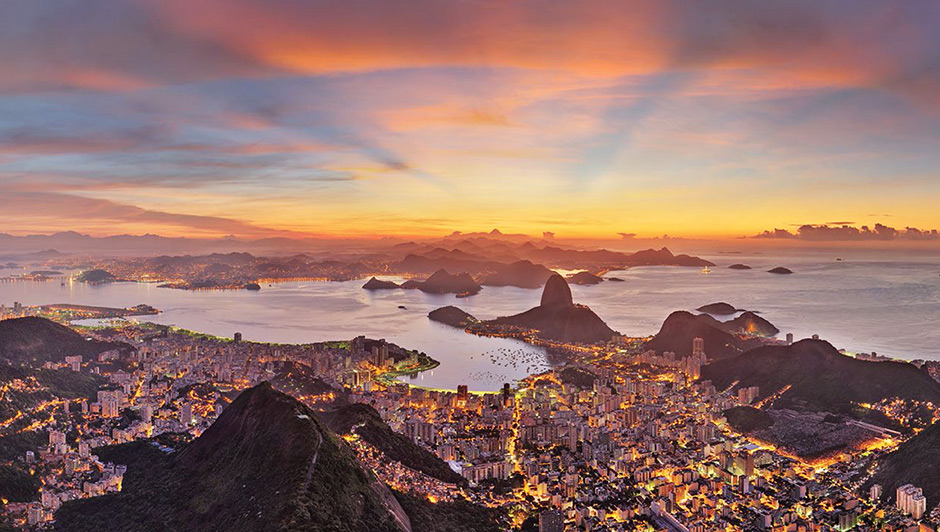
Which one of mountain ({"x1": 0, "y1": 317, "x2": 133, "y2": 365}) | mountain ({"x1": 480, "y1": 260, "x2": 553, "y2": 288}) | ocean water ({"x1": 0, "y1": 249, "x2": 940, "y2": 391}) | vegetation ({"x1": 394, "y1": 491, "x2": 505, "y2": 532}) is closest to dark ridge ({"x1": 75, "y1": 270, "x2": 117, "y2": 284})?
ocean water ({"x1": 0, "y1": 249, "x2": 940, "y2": 391})

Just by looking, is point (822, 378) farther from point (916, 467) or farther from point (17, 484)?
point (17, 484)

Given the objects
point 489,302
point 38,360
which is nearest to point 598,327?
point 489,302

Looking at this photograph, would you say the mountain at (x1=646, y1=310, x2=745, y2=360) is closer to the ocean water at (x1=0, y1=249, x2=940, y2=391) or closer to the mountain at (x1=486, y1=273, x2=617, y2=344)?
the mountain at (x1=486, y1=273, x2=617, y2=344)

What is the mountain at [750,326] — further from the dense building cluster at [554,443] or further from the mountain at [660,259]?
the mountain at [660,259]

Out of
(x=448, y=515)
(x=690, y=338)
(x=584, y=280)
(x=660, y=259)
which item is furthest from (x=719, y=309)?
(x=660, y=259)

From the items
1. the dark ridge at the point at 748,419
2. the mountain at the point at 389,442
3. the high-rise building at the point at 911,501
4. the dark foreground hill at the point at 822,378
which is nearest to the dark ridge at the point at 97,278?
the mountain at the point at 389,442
